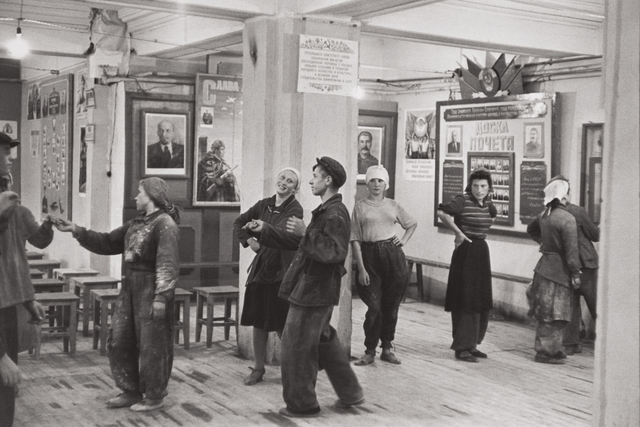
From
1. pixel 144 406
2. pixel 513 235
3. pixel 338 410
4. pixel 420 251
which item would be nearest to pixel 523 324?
pixel 513 235

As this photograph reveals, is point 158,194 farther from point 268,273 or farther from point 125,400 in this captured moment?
point 125,400

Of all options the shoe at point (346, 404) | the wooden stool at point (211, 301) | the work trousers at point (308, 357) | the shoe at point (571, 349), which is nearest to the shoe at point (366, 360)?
the wooden stool at point (211, 301)

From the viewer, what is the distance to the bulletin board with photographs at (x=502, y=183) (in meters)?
10.9

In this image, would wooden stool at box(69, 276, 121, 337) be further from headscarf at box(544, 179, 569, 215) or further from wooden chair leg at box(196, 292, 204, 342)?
headscarf at box(544, 179, 569, 215)

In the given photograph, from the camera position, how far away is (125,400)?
6625 millimetres

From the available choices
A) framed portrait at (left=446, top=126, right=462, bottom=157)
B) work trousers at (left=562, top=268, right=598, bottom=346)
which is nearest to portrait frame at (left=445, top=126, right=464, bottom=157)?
framed portrait at (left=446, top=126, right=462, bottom=157)

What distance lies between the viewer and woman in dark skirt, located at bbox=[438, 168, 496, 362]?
8.50 meters

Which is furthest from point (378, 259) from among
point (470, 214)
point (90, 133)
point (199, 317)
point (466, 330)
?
point (90, 133)

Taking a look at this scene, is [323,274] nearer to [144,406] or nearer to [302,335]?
[302,335]

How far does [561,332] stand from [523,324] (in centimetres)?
224

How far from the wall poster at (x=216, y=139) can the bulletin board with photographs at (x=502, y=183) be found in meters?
3.30

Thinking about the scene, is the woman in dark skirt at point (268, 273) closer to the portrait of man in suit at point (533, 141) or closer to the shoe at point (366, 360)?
the shoe at point (366, 360)

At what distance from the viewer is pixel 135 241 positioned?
644cm

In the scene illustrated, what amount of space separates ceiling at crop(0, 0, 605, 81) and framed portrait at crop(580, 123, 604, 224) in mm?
895
